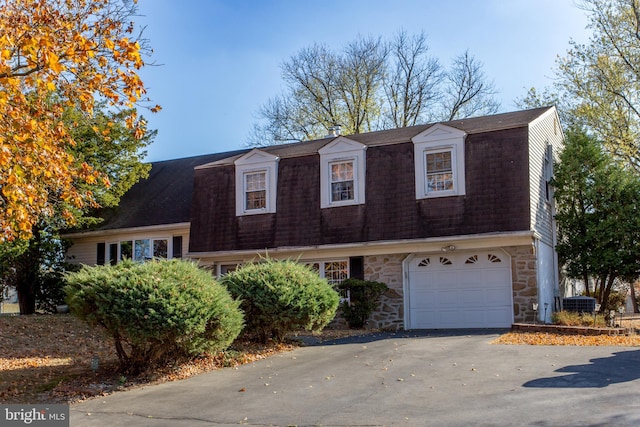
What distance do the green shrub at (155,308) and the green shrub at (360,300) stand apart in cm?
707

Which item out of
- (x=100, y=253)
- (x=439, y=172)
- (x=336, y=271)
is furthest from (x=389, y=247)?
(x=100, y=253)

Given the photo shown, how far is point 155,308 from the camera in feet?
32.6

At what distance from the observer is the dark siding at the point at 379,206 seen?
16.8 m

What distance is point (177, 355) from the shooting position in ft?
35.5

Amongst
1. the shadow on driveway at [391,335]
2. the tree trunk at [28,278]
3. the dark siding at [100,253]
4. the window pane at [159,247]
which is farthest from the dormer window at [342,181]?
the tree trunk at [28,278]

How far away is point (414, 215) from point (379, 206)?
1.12 m

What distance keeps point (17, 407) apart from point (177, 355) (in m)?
2.73

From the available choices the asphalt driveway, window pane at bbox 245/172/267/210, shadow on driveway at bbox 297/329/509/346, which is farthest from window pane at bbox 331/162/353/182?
the asphalt driveway

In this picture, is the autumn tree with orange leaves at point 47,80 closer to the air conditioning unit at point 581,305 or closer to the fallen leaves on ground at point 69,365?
the fallen leaves on ground at point 69,365

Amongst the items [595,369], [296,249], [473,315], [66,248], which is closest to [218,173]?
[296,249]

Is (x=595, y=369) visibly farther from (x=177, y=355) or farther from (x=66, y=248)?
(x=66, y=248)

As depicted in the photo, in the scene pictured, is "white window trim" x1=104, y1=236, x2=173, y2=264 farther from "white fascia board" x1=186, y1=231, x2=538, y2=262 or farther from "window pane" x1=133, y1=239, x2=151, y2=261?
"white fascia board" x1=186, y1=231, x2=538, y2=262

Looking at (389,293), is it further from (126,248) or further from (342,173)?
(126,248)

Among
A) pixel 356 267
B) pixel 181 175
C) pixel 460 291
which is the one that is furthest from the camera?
pixel 181 175
